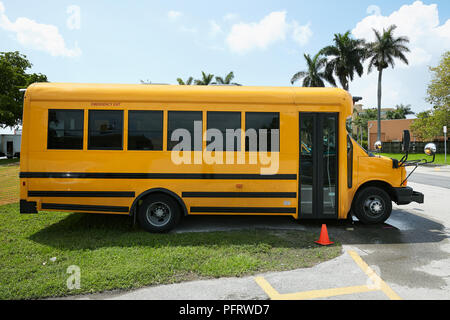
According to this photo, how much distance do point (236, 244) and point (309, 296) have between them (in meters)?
1.84

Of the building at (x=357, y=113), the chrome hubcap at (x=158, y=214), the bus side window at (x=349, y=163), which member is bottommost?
the chrome hubcap at (x=158, y=214)

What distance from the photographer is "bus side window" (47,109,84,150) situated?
19.3 feet

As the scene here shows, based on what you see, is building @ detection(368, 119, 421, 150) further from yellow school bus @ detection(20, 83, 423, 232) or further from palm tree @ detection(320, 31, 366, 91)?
yellow school bus @ detection(20, 83, 423, 232)

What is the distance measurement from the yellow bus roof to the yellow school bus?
2 cm

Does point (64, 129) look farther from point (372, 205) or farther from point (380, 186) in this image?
point (380, 186)

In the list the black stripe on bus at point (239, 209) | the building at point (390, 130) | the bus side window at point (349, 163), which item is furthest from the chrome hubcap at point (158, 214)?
the building at point (390, 130)

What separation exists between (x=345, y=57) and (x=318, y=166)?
3703 centimetres

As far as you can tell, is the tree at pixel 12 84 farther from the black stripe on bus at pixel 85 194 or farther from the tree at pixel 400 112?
the tree at pixel 400 112

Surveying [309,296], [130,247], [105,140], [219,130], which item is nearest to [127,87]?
[105,140]

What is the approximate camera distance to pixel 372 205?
254 inches

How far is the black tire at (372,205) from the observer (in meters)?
6.40

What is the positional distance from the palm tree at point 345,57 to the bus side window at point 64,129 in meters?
38.0

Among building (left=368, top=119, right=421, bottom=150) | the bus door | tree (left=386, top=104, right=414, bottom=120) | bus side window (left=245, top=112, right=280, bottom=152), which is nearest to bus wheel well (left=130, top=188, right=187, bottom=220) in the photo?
bus side window (left=245, top=112, right=280, bottom=152)
